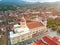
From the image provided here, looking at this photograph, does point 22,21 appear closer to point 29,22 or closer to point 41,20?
point 29,22

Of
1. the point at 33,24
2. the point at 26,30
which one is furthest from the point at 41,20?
the point at 26,30

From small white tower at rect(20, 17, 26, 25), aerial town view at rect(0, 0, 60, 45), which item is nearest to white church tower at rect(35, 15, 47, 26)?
aerial town view at rect(0, 0, 60, 45)

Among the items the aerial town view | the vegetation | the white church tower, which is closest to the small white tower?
the aerial town view

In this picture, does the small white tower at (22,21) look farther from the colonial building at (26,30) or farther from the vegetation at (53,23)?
the vegetation at (53,23)

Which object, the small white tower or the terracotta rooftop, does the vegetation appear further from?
the small white tower

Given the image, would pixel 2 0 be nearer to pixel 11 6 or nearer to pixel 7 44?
pixel 11 6

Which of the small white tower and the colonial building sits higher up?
the small white tower

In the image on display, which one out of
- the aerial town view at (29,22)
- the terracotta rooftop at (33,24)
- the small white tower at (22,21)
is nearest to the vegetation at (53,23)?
the aerial town view at (29,22)
